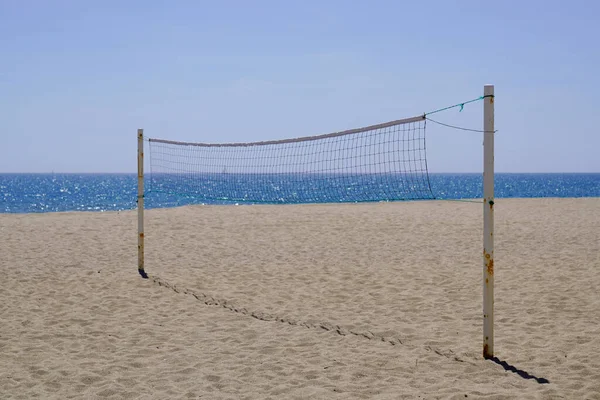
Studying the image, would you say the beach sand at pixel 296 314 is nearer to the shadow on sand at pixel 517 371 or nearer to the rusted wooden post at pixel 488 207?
the shadow on sand at pixel 517 371

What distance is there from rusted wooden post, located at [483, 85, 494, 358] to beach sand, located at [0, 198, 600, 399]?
262 mm

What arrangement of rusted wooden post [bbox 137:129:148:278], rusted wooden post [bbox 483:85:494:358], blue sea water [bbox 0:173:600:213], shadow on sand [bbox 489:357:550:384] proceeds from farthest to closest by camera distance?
1. blue sea water [bbox 0:173:600:213]
2. rusted wooden post [bbox 137:129:148:278]
3. rusted wooden post [bbox 483:85:494:358]
4. shadow on sand [bbox 489:357:550:384]

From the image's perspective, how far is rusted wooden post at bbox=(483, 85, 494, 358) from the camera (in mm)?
5027

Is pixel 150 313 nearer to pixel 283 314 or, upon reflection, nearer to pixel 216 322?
pixel 216 322

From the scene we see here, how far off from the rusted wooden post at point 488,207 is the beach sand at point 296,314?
262 millimetres

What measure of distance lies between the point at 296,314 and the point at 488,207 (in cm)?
266

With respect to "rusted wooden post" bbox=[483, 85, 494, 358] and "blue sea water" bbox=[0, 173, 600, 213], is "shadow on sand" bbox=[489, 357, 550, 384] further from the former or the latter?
"blue sea water" bbox=[0, 173, 600, 213]

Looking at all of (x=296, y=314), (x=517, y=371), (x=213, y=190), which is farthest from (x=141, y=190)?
(x=213, y=190)

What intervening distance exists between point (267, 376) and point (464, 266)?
5.62 m

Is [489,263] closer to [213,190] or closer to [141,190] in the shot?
[141,190]

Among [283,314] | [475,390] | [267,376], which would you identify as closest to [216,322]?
[283,314]

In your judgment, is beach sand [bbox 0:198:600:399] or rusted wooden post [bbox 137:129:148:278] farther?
rusted wooden post [bbox 137:129:148:278]

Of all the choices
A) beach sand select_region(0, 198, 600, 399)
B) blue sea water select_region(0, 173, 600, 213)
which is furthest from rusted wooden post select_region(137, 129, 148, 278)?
blue sea water select_region(0, 173, 600, 213)

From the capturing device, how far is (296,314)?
22.4ft
